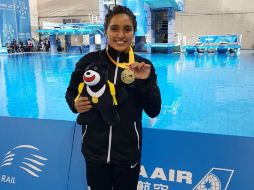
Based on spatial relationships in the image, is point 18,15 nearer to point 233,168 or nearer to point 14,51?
point 14,51

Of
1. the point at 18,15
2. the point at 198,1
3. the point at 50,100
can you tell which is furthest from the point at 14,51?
the point at 50,100

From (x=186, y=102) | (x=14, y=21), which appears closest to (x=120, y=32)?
(x=186, y=102)

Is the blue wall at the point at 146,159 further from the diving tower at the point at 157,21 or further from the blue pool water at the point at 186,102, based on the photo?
the diving tower at the point at 157,21

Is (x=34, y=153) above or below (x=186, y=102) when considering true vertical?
above

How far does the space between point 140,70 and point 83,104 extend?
300mm

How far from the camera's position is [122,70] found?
130 centimetres

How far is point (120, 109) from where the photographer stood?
1.29 metres

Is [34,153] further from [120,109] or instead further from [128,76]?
[128,76]

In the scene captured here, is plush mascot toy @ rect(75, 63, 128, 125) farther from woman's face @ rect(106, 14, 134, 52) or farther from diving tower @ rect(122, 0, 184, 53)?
diving tower @ rect(122, 0, 184, 53)

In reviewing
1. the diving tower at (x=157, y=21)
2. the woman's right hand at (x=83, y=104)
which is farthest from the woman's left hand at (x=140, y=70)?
the diving tower at (x=157, y=21)

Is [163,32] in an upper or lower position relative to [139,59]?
upper

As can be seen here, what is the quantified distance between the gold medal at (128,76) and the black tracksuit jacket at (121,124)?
25mm

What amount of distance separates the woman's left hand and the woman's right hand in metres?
0.25

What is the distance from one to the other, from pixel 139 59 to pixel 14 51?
22.6 meters
